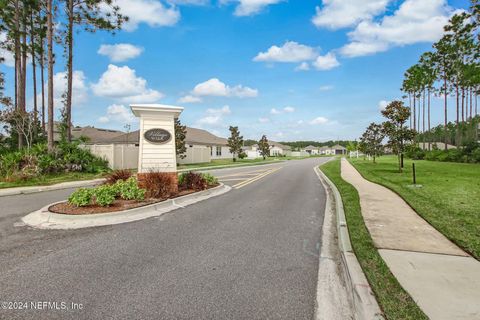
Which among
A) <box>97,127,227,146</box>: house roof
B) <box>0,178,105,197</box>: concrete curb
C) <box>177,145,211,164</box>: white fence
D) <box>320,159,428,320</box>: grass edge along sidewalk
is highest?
<box>97,127,227,146</box>: house roof

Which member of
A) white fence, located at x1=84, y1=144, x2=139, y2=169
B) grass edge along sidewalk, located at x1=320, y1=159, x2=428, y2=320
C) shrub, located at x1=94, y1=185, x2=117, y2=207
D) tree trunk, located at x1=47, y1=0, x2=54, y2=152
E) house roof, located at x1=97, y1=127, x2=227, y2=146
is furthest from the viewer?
house roof, located at x1=97, y1=127, x2=227, y2=146

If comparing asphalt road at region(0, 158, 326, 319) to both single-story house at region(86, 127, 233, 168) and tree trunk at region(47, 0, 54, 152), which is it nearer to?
tree trunk at region(47, 0, 54, 152)

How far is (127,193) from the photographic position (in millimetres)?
8852

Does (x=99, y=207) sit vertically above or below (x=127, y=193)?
below

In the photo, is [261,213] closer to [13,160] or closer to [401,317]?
[401,317]

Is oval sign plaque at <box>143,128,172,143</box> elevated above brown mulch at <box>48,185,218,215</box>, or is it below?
above

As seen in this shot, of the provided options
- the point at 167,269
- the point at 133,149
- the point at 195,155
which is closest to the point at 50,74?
the point at 133,149

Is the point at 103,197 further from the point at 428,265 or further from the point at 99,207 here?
the point at 428,265

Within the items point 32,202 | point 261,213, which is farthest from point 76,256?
point 32,202

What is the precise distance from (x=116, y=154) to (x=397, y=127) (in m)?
22.2

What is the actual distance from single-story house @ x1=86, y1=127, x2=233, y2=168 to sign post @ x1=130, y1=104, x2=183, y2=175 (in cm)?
1411

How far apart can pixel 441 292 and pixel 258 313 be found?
7.36 feet

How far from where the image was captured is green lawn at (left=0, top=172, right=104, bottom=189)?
44.3 feet

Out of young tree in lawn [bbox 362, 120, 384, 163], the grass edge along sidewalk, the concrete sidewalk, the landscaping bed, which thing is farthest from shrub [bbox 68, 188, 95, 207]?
young tree in lawn [bbox 362, 120, 384, 163]
